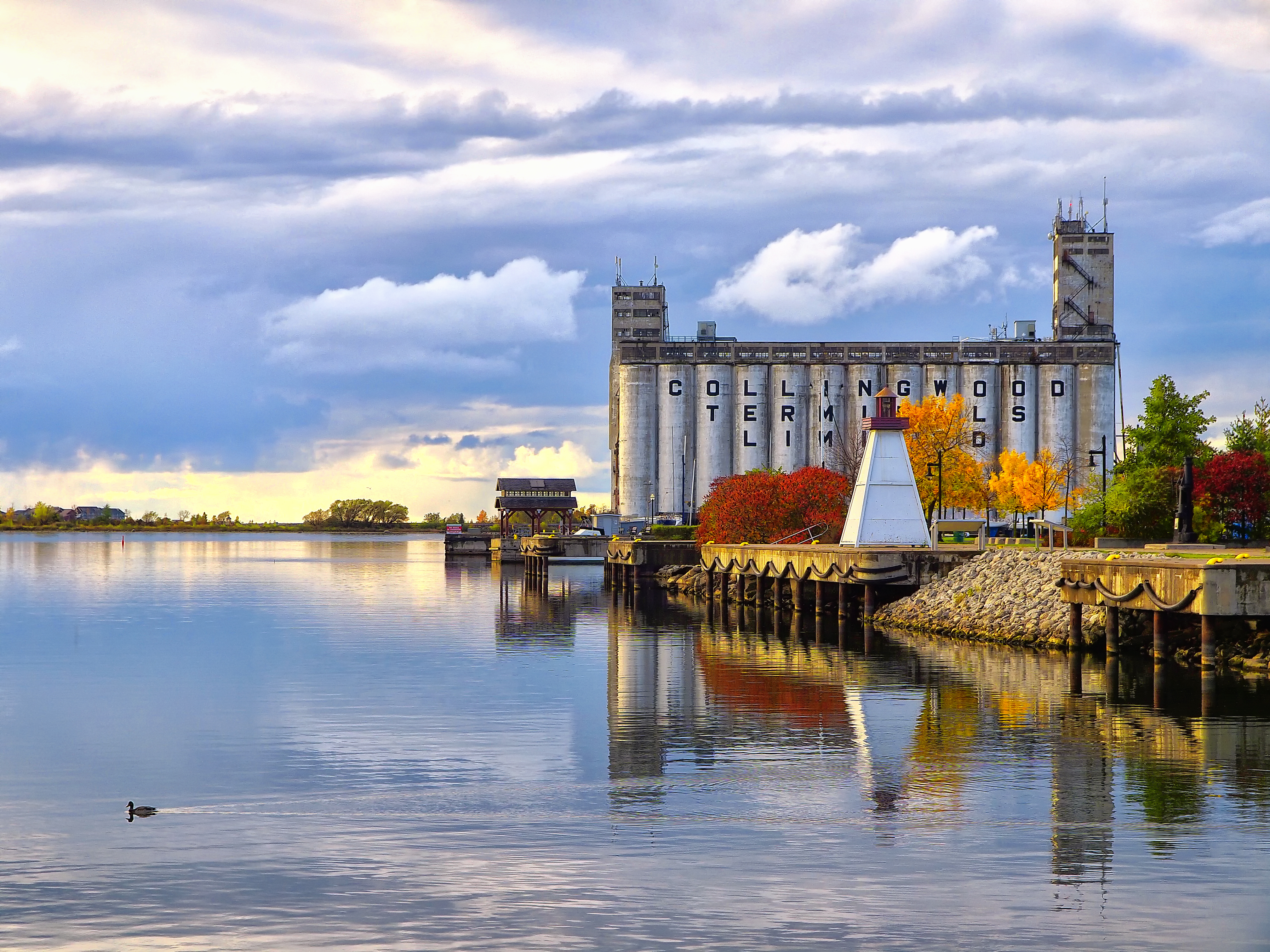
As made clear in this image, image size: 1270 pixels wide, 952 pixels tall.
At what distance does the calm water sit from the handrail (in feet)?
105

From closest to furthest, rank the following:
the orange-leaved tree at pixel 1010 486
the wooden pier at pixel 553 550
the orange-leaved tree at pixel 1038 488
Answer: the orange-leaved tree at pixel 1038 488 < the orange-leaved tree at pixel 1010 486 < the wooden pier at pixel 553 550

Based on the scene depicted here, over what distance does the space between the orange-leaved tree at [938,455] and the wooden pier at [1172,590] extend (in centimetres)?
4628

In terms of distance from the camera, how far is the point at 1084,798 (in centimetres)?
2188

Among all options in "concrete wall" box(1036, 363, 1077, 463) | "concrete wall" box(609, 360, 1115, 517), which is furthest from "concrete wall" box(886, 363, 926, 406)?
"concrete wall" box(1036, 363, 1077, 463)

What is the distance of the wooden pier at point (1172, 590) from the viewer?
34.2 metres

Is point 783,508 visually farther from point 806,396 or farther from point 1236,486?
point 806,396

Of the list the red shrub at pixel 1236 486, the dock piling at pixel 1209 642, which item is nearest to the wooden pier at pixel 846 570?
the red shrub at pixel 1236 486

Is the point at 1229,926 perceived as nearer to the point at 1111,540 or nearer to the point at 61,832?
the point at 61,832

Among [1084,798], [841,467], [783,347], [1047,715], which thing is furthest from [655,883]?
[783,347]

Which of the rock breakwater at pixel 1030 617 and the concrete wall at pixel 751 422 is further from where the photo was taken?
the concrete wall at pixel 751 422

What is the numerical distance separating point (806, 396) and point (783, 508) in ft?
160

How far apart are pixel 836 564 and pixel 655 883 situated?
42.8 m

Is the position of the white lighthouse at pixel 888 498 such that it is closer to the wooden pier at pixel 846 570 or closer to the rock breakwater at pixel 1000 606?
the wooden pier at pixel 846 570

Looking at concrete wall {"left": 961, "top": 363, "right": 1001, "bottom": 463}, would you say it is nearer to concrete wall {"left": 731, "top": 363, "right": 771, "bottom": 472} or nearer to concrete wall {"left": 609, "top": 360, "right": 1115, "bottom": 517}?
concrete wall {"left": 609, "top": 360, "right": 1115, "bottom": 517}
